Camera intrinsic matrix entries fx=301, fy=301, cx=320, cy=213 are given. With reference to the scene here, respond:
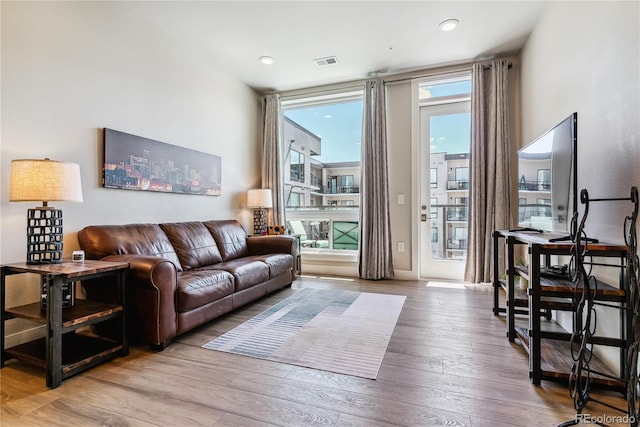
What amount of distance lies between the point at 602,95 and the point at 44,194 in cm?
347

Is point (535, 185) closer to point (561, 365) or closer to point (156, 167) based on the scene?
point (561, 365)

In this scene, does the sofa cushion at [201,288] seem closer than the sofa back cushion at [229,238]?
Yes

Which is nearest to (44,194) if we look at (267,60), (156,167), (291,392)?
(156,167)

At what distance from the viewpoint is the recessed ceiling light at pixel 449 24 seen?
9.96 feet

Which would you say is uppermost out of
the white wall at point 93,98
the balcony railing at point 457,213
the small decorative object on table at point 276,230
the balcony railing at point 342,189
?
the white wall at point 93,98

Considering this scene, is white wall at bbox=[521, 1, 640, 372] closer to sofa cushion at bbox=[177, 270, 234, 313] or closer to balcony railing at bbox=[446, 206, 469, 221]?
balcony railing at bbox=[446, 206, 469, 221]

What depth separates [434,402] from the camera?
1480 millimetres

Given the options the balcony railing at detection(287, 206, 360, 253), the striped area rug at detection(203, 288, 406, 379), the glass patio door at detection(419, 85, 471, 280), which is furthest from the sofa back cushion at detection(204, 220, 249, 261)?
the glass patio door at detection(419, 85, 471, 280)

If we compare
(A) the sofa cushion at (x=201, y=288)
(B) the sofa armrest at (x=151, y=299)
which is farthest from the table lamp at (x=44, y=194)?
(A) the sofa cushion at (x=201, y=288)

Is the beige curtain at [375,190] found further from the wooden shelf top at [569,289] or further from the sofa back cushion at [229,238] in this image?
the wooden shelf top at [569,289]

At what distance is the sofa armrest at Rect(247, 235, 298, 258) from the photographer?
149 inches

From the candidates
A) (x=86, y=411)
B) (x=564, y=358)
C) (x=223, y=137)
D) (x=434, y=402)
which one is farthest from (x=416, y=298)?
(x=223, y=137)

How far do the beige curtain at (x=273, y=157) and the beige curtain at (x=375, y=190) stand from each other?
1.30 m

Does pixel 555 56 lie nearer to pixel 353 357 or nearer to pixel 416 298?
pixel 416 298
